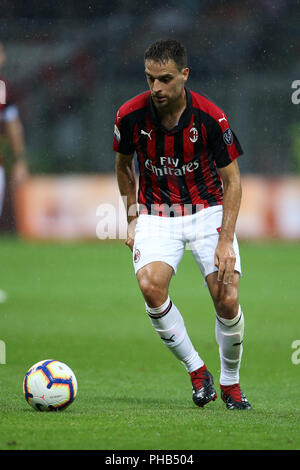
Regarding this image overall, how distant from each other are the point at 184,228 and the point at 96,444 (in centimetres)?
179

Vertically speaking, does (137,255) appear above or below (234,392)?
above

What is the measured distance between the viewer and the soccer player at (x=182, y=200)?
16.1 feet

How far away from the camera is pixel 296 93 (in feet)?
65.6

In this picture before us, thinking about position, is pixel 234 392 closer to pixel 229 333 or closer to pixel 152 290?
pixel 229 333

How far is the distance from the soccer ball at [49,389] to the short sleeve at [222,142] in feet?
4.99

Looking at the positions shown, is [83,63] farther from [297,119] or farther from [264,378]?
[264,378]

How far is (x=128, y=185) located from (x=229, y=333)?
1.12 metres

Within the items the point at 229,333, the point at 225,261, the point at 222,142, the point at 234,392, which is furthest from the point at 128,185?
the point at 234,392

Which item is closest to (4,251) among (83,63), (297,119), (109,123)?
(109,123)

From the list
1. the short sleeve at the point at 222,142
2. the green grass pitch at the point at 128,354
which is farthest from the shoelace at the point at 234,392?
the short sleeve at the point at 222,142

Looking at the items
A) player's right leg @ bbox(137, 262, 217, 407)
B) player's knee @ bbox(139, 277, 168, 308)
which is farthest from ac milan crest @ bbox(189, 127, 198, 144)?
player's knee @ bbox(139, 277, 168, 308)

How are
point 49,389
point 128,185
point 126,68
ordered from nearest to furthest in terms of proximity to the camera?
point 49,389 < point 128,185 < point 126,68

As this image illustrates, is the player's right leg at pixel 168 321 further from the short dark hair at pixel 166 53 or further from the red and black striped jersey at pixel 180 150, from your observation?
the short dark hair at pixel 166 53

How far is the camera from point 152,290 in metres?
4.90
